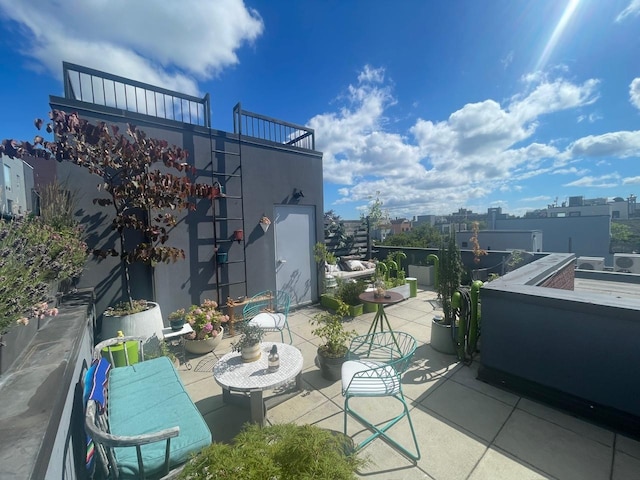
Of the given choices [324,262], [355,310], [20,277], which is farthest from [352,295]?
[20,277]

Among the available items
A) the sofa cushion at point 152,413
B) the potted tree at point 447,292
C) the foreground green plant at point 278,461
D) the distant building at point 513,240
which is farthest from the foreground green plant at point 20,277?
the distant building at point 513,240

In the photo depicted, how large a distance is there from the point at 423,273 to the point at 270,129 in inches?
230

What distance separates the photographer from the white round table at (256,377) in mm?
2111

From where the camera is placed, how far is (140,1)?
2828mm

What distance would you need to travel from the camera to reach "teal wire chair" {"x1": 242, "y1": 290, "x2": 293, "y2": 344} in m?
3.58

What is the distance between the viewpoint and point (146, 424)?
1708mm

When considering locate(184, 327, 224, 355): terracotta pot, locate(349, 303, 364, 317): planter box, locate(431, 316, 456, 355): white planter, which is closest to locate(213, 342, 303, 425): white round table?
locate(184, 327, 224, 355): terracotta pot

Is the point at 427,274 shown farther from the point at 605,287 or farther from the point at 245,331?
the point at 245,331

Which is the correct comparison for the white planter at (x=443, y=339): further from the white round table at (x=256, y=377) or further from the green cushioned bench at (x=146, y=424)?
the green cushioned bench at (x=146, y=424)

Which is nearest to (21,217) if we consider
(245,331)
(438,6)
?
(245,331)

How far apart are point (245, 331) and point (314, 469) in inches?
65.8

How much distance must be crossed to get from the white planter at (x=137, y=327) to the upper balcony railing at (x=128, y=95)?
3.12 meters

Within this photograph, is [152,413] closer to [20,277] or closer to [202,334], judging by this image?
[20,277]

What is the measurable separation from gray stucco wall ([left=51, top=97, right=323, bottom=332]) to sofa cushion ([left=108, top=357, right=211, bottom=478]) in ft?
6.24
